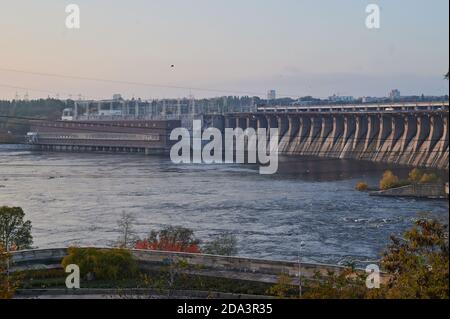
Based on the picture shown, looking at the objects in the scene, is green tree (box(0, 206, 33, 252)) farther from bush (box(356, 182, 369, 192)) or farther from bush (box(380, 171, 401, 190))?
bush (box(380, 171, 401, 190))

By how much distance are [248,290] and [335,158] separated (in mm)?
19422

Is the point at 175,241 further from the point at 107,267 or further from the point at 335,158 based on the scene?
the point at 335,158

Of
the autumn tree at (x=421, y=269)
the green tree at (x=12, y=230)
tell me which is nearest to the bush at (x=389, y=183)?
the green tree at (x=12, y=230)

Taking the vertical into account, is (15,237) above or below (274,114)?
below

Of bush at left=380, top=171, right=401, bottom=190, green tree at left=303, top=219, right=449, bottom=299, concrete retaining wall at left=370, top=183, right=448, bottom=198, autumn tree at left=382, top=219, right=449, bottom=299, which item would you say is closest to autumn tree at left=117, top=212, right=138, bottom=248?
green tree at left=303, top=219, right=449, bottom=299

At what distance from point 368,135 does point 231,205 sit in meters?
13.1

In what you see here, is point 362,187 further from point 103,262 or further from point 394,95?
point 394,95

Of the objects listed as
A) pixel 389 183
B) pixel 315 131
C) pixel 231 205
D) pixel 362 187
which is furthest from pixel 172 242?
pixel 315 131

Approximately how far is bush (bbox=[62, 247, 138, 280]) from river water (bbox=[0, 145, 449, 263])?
6.77ft

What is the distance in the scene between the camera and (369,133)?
25.6m

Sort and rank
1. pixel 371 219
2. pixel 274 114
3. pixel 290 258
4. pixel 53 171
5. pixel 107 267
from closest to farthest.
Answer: pixel 107 267
pixel 290 258
pixel 371 219
pixel 53 171
pixel 274 114

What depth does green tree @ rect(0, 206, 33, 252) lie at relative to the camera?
8.52 meters

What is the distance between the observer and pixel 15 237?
8.62 m
